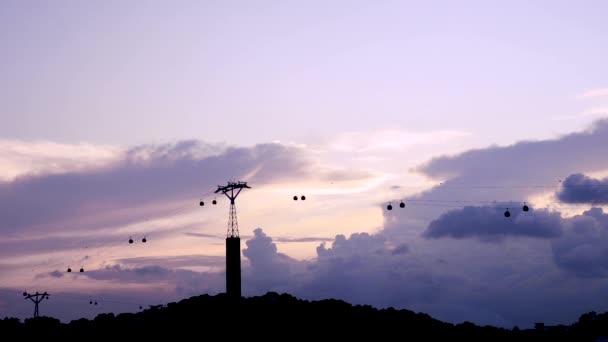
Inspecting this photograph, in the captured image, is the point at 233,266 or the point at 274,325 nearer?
the point at 233,266

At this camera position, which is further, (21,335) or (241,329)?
(21,335)

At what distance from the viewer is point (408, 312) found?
→ 15438 centimetres

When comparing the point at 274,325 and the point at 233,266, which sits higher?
the point at 233,266

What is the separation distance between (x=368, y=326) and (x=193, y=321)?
33694 millimetres

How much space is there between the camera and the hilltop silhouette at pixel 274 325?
132000mm

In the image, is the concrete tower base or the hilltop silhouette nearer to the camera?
the concrete tower base

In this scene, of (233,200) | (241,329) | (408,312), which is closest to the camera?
(233,200)

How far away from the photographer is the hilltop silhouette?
13200 centimetres

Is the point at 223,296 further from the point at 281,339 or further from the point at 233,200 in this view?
the point at 233,200

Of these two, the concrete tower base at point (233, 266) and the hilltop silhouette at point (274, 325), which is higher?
the concrete tower base at point (233, 266)

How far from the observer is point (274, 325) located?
136 m

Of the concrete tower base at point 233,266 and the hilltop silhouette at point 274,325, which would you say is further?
the hilltop silhouette at point 274,325

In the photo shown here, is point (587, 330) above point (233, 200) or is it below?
below

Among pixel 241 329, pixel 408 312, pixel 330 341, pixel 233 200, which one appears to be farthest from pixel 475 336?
pixel 233 200
